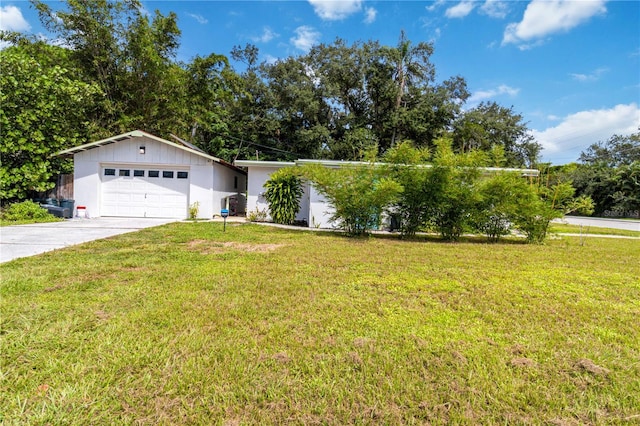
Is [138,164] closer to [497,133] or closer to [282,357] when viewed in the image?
[282,357]

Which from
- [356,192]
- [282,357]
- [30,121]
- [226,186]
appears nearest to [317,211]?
[356,192]

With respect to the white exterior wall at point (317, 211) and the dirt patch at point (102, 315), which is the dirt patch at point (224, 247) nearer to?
the dirt patch at point (102, 315)

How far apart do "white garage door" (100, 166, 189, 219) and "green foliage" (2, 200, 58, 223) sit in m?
2.14

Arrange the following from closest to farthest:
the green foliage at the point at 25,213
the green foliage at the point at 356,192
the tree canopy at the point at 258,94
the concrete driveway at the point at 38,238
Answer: the concrete driveway at the point at 38,238 → the green foliage at the point at 356,192 → the green foliage at the point at 25,213 → the tree canopy at the point at 258,94

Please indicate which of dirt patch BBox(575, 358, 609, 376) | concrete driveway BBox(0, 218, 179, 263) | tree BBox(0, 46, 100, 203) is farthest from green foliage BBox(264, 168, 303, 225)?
dirt patch BBox(575, 358, 609, 376)

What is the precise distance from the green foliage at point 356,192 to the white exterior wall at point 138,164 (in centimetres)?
608

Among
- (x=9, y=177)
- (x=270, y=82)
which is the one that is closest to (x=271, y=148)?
(x=270, y=82)

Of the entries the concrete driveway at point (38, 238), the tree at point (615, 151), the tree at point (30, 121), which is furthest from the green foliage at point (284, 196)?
the tree at point (615, 151)

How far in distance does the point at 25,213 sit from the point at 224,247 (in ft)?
28.0

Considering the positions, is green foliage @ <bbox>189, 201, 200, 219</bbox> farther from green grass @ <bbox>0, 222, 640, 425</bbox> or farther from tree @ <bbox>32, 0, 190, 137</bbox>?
green grass @ <bbox>0, 222, 640, 425</bbox>

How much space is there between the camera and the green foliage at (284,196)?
12109 mm

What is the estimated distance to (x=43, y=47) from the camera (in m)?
16.6

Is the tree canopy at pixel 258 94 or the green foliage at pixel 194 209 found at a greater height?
the tree canopy at pixel 258 94

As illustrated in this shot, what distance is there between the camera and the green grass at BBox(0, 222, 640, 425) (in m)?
1.84
